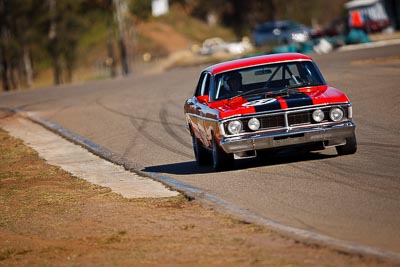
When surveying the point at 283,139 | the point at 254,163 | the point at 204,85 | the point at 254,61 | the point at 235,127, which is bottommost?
the point at 254,163

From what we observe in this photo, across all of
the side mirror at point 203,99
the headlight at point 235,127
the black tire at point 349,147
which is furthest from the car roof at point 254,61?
the black tire at point 349,147

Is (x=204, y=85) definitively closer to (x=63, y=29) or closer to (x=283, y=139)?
(x=283, y=139)

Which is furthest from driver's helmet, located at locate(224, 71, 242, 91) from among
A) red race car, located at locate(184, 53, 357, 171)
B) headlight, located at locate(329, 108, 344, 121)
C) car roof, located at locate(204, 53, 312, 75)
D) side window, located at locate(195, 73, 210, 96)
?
headlight, located at locate(329, 108, 344, 121)

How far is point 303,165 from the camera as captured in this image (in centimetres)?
1263

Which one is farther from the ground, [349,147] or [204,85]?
[204,85]

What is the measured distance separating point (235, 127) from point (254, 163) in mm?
1188

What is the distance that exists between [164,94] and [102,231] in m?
20.3

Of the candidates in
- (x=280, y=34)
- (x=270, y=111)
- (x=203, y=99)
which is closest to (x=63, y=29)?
(x=280, y=34)

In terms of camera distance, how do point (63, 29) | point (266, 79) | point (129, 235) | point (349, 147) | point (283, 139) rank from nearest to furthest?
point (129, 235)
point (283, 139)
point (349, 147)
point (266, 79)
point (63, 29)

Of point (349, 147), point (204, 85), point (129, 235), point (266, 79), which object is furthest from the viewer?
point (204, 85)

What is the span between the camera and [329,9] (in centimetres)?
15000

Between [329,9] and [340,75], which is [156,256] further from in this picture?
[329,9]

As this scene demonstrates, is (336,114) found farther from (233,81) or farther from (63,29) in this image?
(63,29)

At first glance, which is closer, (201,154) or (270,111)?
(270,111)
